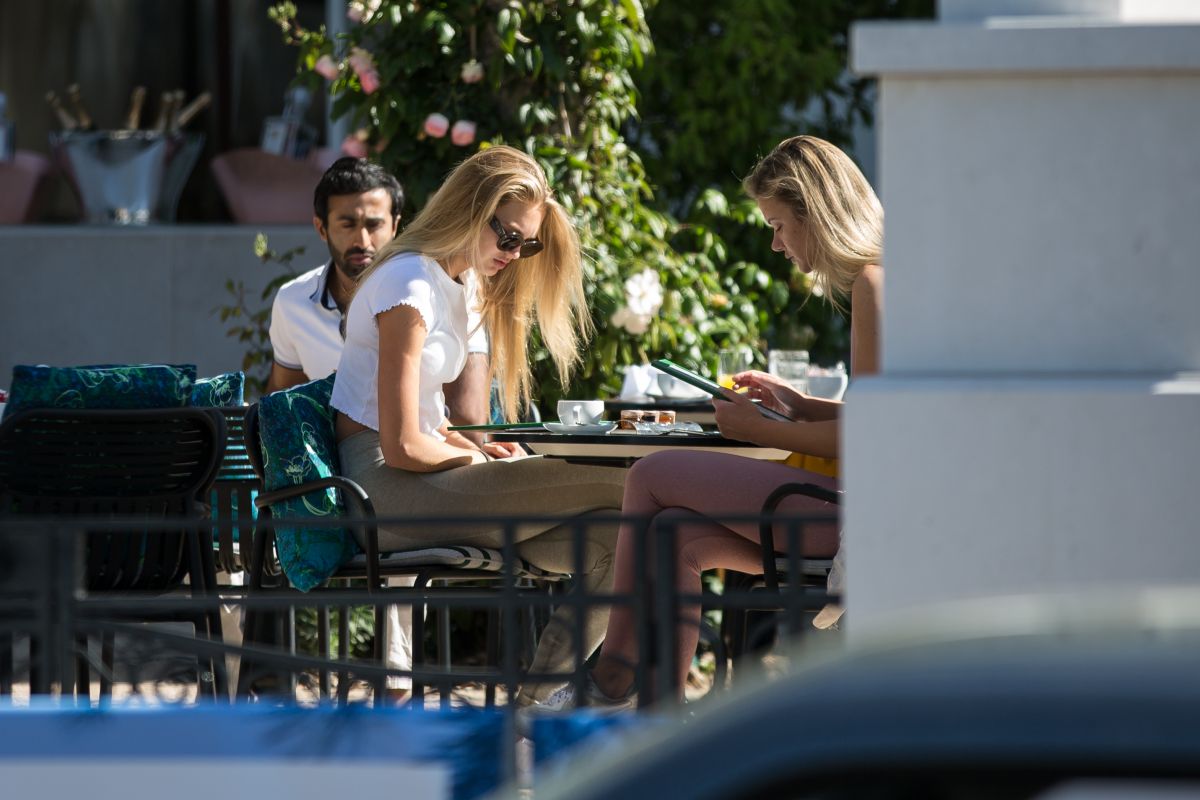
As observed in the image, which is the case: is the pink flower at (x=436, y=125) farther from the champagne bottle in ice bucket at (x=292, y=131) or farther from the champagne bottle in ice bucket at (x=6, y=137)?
the champagne bottle in ice bucket at (x=6, y=137)

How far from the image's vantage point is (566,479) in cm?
408

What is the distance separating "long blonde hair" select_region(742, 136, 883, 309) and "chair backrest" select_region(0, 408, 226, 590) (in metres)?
1.38

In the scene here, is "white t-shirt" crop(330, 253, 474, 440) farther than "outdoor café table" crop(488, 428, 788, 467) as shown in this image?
Yes

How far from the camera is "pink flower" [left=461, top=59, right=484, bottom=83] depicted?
5871 millimetres

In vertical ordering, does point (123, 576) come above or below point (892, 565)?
below

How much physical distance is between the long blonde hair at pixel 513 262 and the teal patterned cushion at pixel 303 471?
390 millimetres

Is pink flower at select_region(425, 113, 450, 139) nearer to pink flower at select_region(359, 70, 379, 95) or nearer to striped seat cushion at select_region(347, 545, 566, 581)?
pink flower at select_region(359, 70, 379, 95)

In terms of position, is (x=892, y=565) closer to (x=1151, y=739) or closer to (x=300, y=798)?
(x=300, y=798)

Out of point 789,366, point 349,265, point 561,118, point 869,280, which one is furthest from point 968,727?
point 561,118

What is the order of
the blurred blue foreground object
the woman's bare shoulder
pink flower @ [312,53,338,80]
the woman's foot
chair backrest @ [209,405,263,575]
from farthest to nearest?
pink flower @ [312,53,338,80] < chair backrest @ [209,405,263,575] < the woman's bare shoulder < the woman's foot < the blurred blue foreground object

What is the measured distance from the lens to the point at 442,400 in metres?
4.25

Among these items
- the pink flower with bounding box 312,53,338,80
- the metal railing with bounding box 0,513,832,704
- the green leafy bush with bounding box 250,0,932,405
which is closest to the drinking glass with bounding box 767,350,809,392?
the green leafy bush with bounding box 250,0,932,405

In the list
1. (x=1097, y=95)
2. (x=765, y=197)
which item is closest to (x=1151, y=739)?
(x=1097, y=95)

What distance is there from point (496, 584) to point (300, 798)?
2.38 meters
